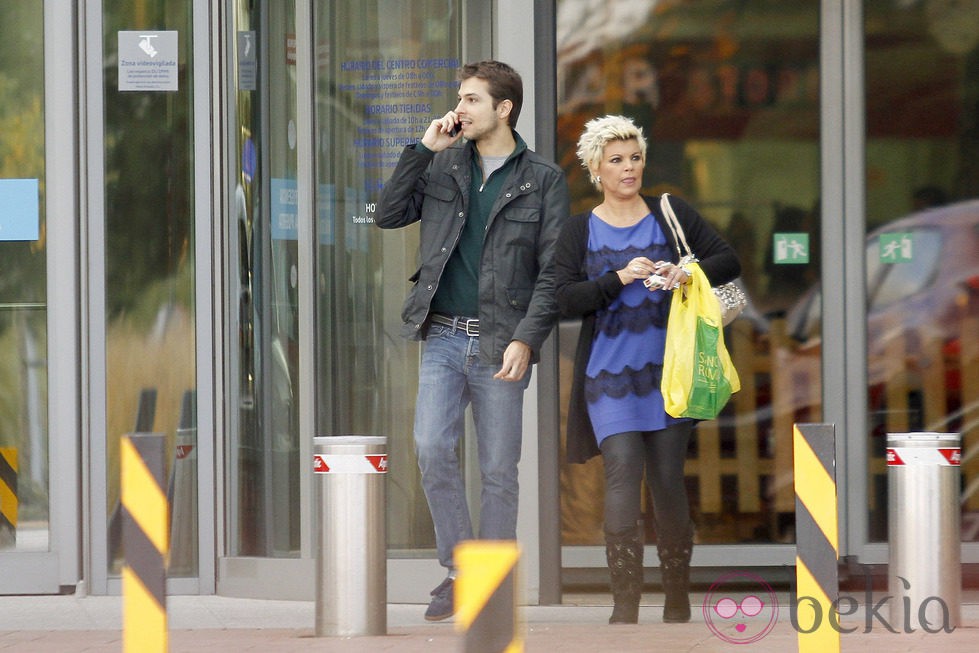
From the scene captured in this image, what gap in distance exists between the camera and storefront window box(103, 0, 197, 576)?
24.8 feet

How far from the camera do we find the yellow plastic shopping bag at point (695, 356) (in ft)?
19.4

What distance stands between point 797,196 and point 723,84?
2.10 feet

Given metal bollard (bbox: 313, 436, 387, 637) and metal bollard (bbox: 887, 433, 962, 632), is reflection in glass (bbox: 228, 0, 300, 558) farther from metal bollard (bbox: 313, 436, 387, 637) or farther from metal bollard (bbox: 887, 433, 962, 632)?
metal bollard (bbox: 887, 433, 962, 632)

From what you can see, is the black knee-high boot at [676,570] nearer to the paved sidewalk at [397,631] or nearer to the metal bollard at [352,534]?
the paved sidewalk at [397,631]

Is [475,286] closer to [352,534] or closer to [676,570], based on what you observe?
[352,534]

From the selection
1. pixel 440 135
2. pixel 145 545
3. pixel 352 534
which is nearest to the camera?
pixel 145 545

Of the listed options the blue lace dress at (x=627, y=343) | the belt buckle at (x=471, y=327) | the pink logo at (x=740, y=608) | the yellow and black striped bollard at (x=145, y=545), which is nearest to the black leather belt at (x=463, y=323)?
the belt buckle at (x=471, y=327)

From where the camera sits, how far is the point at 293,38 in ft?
24.7

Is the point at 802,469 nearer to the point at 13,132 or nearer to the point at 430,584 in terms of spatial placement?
the point at 430,584

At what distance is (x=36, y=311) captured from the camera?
25.2ft

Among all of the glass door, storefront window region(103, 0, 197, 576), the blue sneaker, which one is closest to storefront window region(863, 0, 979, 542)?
the blue sneaker

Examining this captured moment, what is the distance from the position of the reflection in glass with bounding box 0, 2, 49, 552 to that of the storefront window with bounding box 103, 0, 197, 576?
34cm

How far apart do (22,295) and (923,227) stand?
423cm

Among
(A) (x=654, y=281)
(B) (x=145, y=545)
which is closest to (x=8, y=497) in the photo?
(A) (x=654, y=281)
